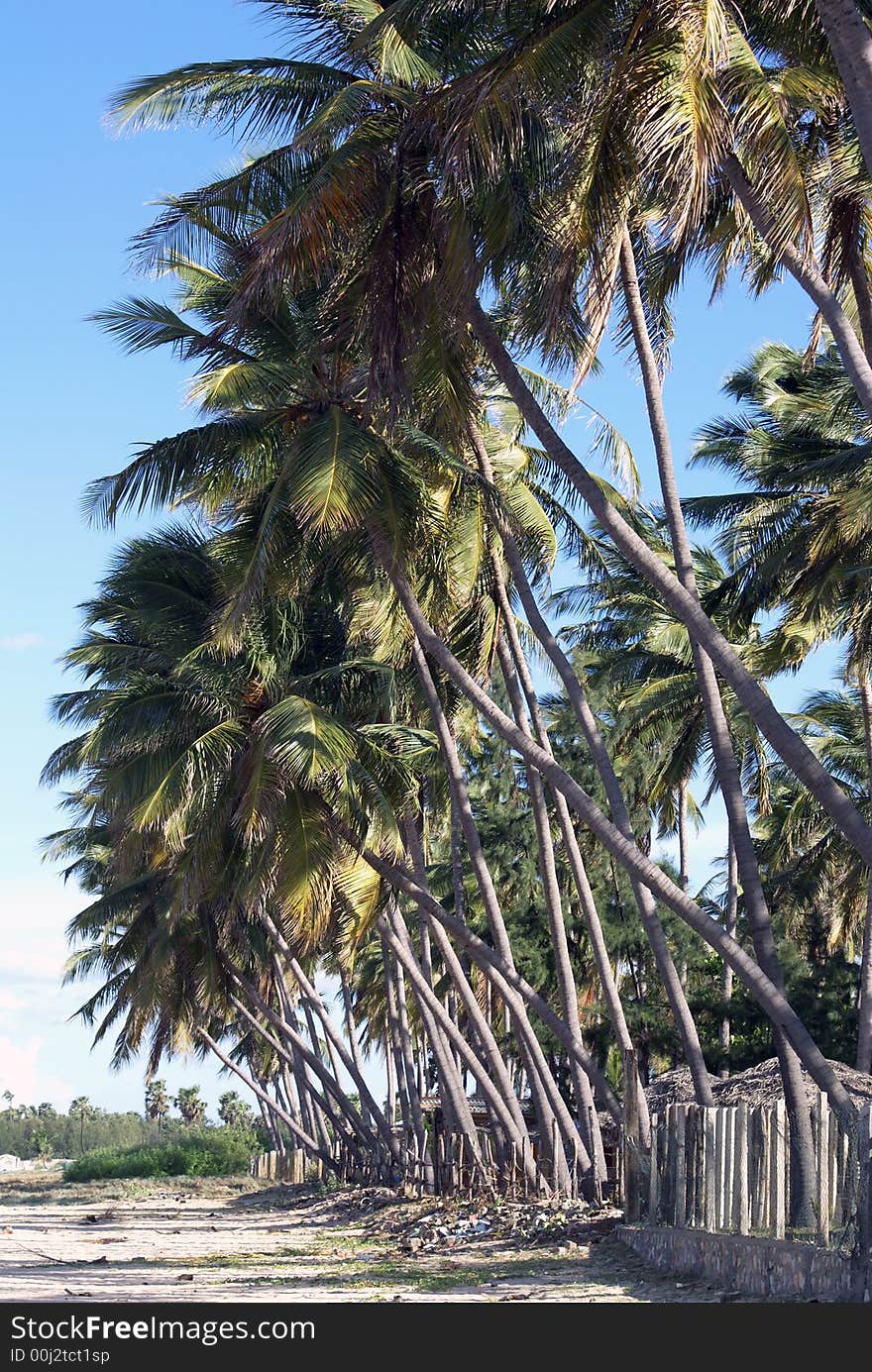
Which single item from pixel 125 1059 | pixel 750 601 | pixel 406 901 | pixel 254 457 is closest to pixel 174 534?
pixel 254 457

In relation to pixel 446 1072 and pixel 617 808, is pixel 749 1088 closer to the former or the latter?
pixel 446 1072

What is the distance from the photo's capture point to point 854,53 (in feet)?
31.2

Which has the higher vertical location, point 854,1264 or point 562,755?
point 562,755

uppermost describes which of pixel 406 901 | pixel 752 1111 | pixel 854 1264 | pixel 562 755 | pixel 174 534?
pixel 174 534

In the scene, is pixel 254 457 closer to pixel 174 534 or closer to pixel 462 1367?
pixel 174 534

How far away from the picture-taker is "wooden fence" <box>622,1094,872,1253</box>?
30.5 ft

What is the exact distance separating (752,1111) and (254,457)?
9161 millimetres

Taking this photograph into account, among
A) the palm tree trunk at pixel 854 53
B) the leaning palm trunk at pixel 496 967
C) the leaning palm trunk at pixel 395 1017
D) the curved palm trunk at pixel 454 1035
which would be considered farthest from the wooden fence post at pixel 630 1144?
the leaning palm trunk at pixel 395 1017

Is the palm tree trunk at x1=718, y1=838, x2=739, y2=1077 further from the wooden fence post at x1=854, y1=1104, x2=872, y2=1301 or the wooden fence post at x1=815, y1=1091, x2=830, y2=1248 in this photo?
the wooden fence post at x1=854, y1=1104, x2=872, y2=1301

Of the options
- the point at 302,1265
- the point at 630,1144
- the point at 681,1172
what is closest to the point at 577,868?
the point at 630,1144

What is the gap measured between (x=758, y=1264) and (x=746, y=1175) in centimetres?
86

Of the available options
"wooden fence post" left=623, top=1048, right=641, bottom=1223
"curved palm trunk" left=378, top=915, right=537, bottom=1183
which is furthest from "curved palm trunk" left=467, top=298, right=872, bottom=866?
"curved palm trunk" left=378, top=915, right=537, bottom=1183

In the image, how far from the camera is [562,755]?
2942 cm

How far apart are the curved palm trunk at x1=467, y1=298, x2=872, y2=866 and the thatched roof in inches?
443
